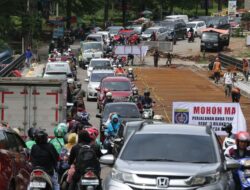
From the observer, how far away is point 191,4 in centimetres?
11062

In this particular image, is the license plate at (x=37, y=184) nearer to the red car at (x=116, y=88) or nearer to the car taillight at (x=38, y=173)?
the car taillight at (x=38, y=173)

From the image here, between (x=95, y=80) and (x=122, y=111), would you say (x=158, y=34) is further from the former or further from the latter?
(x=122, y=111)

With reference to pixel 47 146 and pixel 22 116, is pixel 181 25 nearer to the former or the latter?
pixel 22 116

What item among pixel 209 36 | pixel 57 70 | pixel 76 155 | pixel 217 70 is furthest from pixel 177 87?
pixel 76 155

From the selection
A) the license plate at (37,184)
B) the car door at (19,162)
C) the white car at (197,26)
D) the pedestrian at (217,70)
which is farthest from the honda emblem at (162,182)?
the white car at (197,26)

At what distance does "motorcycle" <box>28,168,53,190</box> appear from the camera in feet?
42.4

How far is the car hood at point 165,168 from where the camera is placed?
1151 centimetres

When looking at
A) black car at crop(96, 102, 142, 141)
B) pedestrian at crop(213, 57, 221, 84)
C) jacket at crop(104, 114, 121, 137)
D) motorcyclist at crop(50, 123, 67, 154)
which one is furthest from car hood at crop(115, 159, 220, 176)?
pedestrian at crop(213, 57, 221, 84)

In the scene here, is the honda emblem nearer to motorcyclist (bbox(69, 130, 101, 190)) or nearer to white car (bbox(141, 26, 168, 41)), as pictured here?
motorcyclist (bbox(69, 130, 101, 190))

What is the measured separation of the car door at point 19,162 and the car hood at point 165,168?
1.94 metres

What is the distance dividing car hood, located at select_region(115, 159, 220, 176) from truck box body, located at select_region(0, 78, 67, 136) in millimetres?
11627

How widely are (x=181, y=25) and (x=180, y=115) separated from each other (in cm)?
6067

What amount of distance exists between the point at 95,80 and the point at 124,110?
15.5m

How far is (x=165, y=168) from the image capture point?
11.6 m
